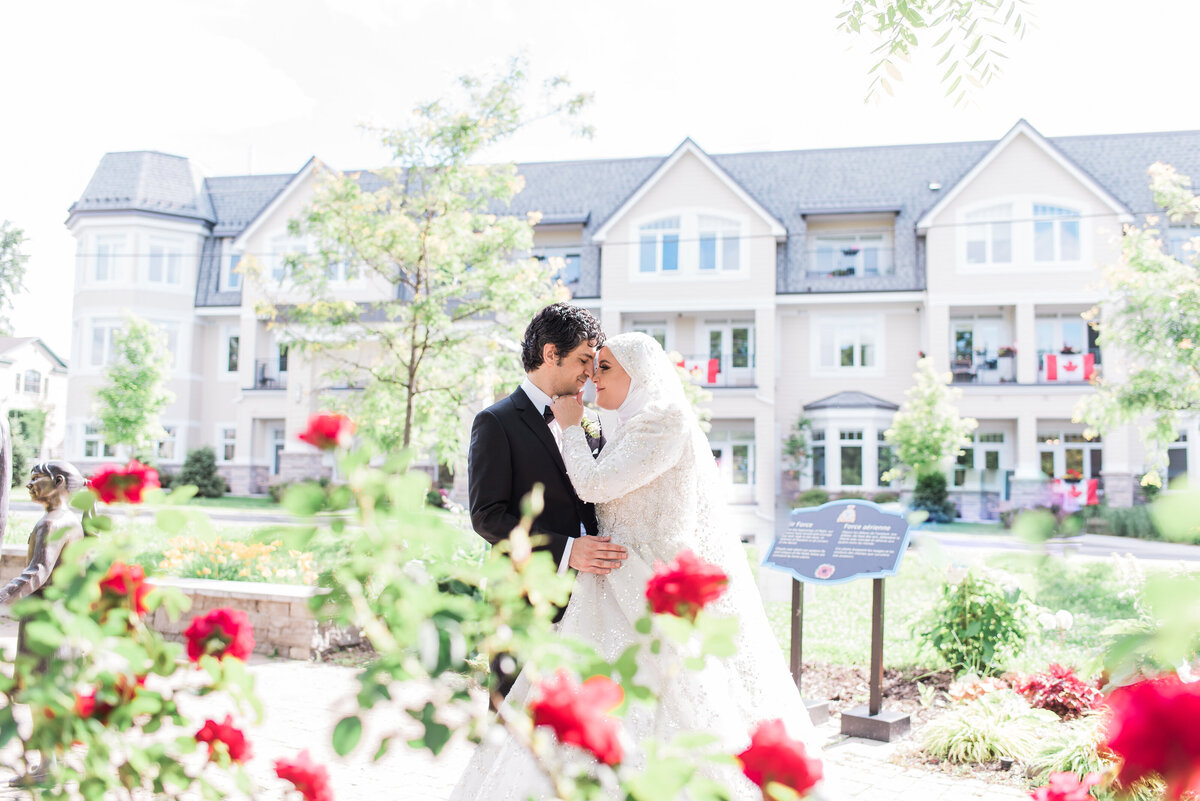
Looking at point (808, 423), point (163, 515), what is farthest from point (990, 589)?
point (808, 423)

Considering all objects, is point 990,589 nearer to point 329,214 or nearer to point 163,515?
point 163,515

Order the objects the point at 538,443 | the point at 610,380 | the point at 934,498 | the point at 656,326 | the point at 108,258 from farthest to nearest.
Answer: the point at 108,258
the point at 656,326
the point at 934,498
the point at 538,443
the point at 610,380

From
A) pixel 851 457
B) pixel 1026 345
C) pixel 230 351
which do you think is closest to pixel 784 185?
pixel 1026 345

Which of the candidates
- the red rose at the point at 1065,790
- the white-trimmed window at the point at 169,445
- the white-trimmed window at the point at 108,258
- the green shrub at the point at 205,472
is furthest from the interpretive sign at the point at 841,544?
the white-trimmed window at the point at 108,258

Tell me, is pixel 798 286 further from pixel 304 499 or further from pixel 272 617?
pixel 304 499

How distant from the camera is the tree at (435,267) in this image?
12.2m

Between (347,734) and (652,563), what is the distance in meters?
2.08

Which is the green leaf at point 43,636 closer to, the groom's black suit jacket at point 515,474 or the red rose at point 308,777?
the red rose at point 308,777

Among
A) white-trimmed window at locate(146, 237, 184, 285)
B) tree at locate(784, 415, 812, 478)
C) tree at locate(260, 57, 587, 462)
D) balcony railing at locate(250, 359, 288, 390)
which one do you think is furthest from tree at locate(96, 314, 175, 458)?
tree at locate(784, 415, 812, 478)

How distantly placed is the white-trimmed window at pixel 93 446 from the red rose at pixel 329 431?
35.8m

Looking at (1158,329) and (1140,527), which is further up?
(1158,329)

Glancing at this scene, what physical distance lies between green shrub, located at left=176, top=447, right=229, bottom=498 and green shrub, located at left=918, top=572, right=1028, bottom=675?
2866 cm

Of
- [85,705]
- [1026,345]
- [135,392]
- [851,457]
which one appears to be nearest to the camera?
[85,705]

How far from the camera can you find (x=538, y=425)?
377 cm
